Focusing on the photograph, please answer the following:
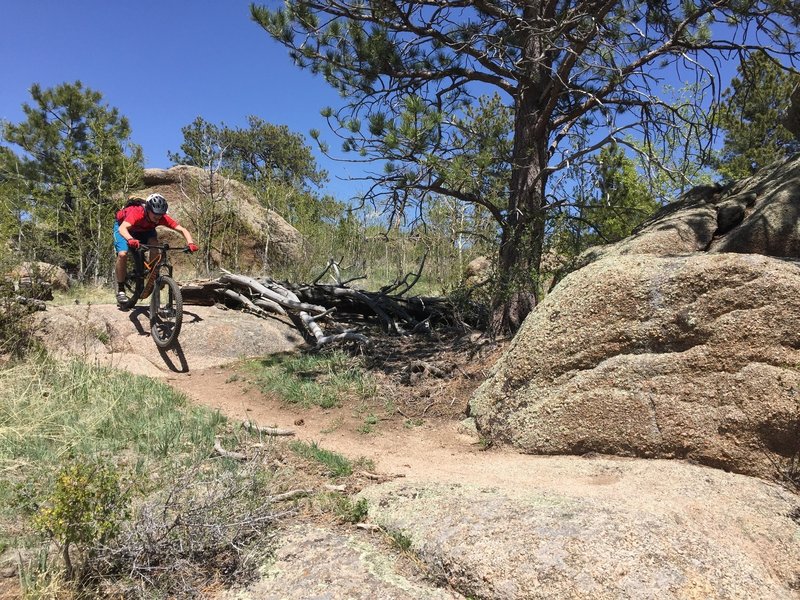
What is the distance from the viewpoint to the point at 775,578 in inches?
95.9

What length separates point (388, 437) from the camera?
4.84 meters

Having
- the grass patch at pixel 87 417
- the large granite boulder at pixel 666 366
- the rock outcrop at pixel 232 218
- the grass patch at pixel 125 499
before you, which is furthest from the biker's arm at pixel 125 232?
the rock outcrop at pixel 232 218

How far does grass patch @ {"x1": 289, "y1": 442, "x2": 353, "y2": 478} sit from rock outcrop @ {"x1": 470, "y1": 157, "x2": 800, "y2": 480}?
56.2 inches

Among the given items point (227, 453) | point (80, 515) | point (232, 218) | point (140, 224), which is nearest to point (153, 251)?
point (140, 224)

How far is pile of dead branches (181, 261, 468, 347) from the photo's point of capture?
8.27 m

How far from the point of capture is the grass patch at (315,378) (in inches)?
223

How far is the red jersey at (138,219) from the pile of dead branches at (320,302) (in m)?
1.79

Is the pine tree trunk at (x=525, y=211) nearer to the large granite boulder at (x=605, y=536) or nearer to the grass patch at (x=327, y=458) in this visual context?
the grass patch at (x=327, y=458)

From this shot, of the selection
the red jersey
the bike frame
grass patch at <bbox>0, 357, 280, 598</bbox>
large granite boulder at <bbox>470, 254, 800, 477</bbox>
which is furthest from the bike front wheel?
large granite boulder at <bbox>470, 254, 800, 477</bbox>

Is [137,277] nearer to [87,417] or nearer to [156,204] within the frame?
[156,204]

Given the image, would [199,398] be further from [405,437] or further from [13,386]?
[405,437]

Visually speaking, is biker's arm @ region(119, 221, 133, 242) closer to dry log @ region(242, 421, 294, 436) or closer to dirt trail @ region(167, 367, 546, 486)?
dirt trail @ region(167, 367, 546, 486)

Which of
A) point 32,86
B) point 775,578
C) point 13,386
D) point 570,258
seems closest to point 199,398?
point 13,386

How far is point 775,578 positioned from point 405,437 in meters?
2.91
